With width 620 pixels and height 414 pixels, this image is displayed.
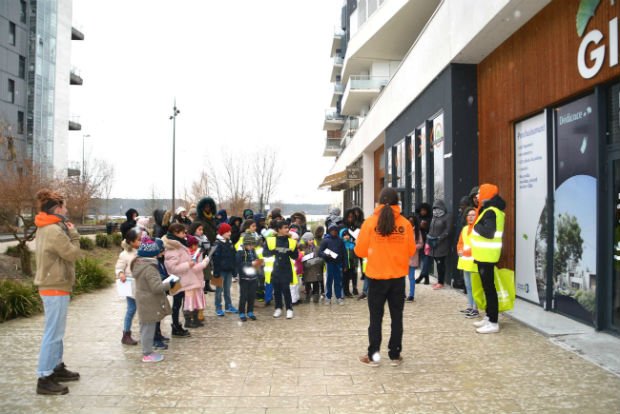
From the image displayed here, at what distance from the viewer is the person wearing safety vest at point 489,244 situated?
262 inches

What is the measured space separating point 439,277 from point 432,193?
282cm

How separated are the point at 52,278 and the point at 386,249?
3443 millimetres

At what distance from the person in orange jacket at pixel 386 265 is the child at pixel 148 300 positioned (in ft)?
7.78

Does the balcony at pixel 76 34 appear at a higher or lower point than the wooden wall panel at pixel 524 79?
higher

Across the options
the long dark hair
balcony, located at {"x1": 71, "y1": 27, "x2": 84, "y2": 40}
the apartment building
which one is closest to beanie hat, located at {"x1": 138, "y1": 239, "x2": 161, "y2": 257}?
the long dark hair

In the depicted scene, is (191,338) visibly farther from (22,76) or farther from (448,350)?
(22,76)

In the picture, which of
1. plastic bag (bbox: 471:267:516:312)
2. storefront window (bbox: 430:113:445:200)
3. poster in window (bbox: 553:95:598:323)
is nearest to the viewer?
poster in window (bbox: 553:95:598:323)

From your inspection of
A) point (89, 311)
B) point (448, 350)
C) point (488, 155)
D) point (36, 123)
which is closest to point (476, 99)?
point (488, 155)

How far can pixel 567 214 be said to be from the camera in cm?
725

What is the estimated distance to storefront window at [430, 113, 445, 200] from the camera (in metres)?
11.8

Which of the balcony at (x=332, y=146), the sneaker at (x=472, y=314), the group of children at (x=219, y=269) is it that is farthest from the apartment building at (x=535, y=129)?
the balcony at (x=332, y=146)

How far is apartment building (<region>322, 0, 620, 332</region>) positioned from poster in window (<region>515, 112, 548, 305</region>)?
2 cm

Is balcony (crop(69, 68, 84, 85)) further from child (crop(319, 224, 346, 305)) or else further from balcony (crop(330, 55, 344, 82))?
child (crop(319, 224, 346, 305))

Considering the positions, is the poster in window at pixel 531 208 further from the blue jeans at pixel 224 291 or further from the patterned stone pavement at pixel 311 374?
the blue jeans at pixel 224 291
